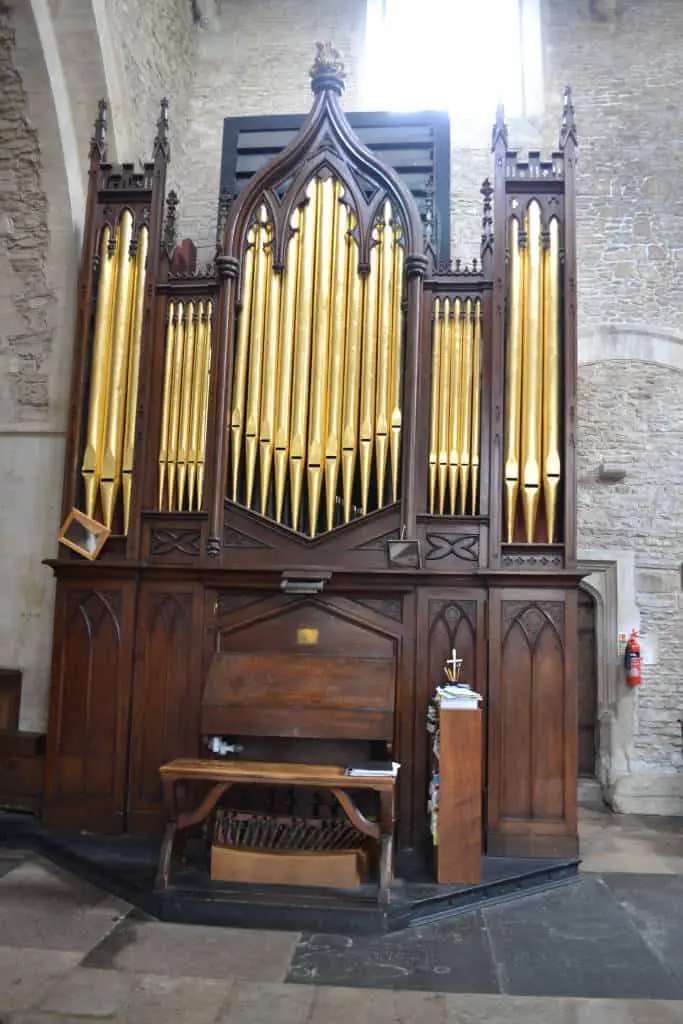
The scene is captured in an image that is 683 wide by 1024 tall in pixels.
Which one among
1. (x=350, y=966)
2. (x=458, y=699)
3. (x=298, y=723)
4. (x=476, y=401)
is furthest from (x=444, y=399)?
(x=350, y=966)

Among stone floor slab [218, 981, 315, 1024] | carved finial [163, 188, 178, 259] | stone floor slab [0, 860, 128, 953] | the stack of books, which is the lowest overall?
stone floor slab [218, 981, 315, 1024]

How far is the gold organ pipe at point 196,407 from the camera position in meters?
6.29

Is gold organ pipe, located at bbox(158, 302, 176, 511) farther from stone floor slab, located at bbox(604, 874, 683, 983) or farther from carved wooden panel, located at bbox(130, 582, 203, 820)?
stone floor slab, located at bbox(604, 874, 683, 983)

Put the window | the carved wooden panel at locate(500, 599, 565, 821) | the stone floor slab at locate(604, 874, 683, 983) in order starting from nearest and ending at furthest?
the stone floor slab at locate(604, 874, 683, 983)
the carved wooden panel at locate(500, 599, 565, 821)
the window

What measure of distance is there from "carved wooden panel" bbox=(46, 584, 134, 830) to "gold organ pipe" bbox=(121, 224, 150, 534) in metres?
0.63

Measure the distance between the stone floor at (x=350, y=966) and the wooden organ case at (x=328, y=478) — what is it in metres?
0.92

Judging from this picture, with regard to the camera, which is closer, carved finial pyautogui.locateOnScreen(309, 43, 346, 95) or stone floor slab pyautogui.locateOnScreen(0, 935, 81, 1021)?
stone floor slab pyautogui.locateOnScreen(0, 935, 81, 1021)

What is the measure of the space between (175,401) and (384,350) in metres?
1.56

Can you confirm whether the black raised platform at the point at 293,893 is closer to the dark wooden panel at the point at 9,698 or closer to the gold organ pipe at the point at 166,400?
the dark wooden panel at the point at 9,698

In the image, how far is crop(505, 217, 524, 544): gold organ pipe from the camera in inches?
238

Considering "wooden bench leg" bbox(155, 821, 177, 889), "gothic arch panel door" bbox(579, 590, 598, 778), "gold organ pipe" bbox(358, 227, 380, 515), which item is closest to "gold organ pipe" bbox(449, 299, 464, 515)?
"gold organ pipe" bbox(358, 227, 380, 515)

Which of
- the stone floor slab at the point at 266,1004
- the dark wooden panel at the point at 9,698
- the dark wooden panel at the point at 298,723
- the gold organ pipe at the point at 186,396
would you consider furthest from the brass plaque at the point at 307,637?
the dark wooden panel at the point at 9,698

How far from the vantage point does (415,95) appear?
968 cm

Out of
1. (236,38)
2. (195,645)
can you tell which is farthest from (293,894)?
(236,38)
